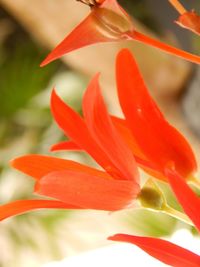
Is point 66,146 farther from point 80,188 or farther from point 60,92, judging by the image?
point 60,92

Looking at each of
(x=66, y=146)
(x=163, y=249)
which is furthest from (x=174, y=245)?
(x=66, y=146)

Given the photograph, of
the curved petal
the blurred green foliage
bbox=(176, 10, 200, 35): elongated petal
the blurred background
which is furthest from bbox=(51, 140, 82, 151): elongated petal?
the blurred green foliage

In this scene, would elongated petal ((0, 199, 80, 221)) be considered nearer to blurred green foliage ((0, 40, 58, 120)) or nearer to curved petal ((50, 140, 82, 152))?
curved petal ((50, 140, 82, 152))

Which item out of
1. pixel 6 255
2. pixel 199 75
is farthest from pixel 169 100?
pixel 6 255

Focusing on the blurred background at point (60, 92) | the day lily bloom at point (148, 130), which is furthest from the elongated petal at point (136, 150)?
the blurred background at point (60, 92)

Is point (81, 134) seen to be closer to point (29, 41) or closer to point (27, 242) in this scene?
point (27, 242)

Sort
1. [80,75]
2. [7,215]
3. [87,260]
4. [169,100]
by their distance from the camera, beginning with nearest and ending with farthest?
[7,215] < [87,260] < [169,100] < [80,75]

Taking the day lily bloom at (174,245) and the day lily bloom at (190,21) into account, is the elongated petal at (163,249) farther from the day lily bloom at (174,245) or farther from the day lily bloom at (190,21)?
the day lily bloom at (190,21)
